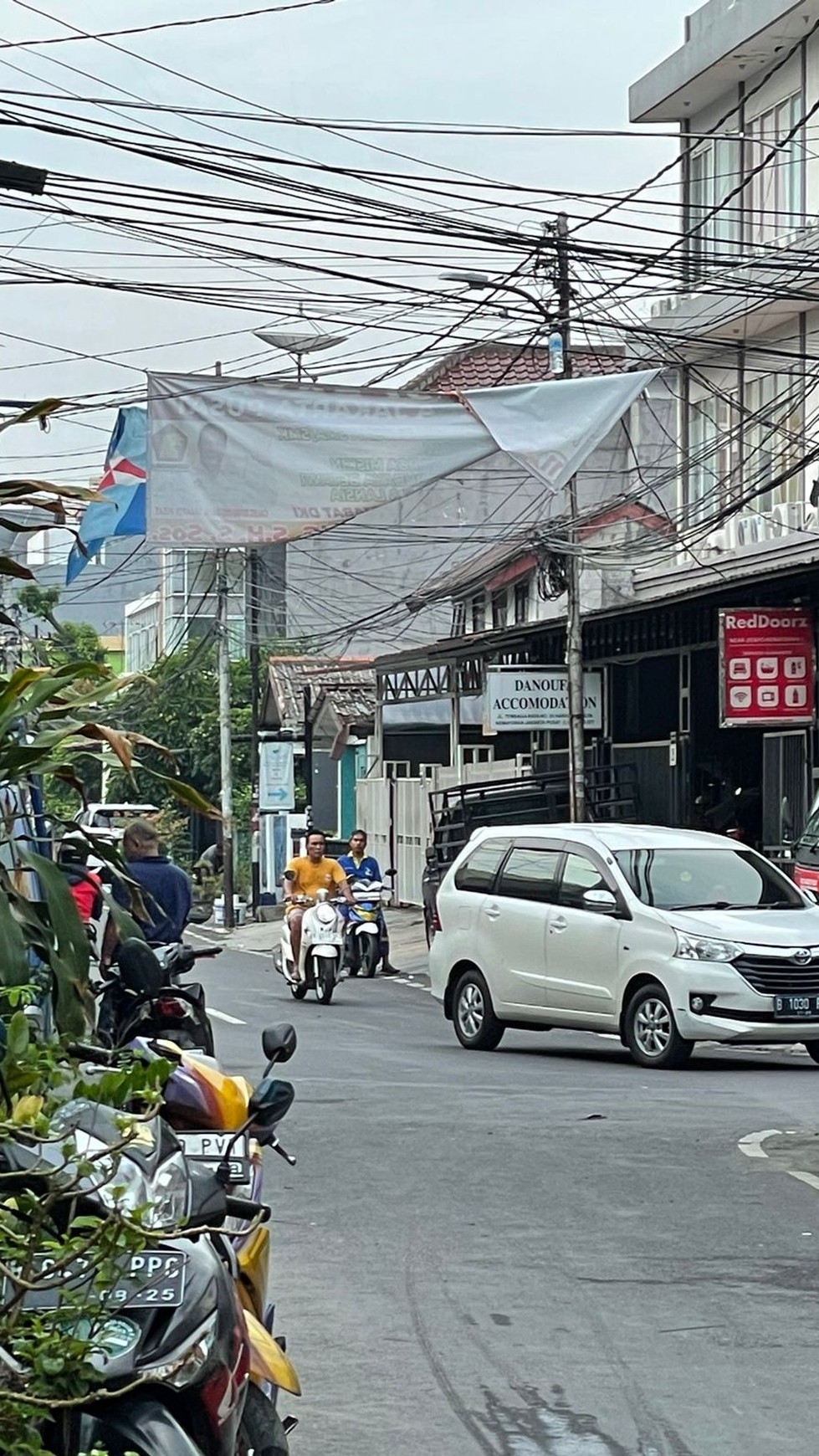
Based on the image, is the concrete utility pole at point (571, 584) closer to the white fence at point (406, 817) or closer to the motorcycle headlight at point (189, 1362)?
the white fence at point (406, 817)

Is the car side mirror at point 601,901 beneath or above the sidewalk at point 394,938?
above

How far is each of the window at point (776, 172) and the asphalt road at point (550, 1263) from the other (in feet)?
58.4

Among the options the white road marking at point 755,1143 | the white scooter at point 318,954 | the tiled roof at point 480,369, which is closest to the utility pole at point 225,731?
the tiled roof at point 480,369

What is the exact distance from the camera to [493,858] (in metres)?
17.8

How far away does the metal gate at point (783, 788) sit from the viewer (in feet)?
83.8

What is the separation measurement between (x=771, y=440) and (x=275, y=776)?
14898 millimetres

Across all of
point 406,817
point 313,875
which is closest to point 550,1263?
point 313,875

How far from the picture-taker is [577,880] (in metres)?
16.8

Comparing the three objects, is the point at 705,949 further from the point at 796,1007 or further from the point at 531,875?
the point at 531,875

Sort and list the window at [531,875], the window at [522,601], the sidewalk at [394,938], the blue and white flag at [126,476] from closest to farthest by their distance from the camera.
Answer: the window at [531,875], the blue and white flag at [126,476], the sidewalk at [394,938], the window at [522,601]

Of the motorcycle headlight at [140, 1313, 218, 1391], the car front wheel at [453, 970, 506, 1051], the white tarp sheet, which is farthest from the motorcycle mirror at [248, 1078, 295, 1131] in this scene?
the car front wheel at [453, 970, 506, 1051]

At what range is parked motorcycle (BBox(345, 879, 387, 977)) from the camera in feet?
90.1

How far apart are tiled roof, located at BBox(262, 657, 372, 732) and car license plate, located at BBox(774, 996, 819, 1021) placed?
33.1 m

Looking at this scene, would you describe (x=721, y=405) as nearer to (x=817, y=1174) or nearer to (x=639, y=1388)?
(x=817, y=1174)
